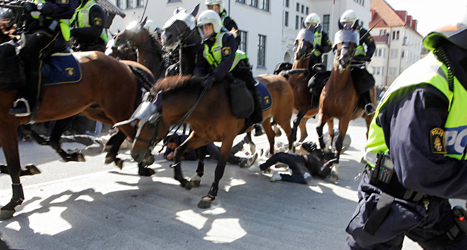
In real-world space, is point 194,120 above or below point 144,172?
above

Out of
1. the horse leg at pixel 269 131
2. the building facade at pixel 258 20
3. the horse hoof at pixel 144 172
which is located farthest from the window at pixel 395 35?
the horse hoof at pixel 144 172

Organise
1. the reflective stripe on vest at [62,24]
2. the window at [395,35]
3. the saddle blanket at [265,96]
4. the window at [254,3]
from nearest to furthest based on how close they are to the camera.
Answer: the reflective stripe on vest at [62,24]
the saddle blanket at [265,96]
the window at [254,3]
the window at [395,35]

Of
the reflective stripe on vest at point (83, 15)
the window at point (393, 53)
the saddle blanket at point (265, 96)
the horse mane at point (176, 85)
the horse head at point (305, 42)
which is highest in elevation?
the window at point (393, 53)

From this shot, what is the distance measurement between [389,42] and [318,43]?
5099cm

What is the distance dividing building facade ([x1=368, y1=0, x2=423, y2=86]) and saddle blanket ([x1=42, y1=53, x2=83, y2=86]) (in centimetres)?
5289

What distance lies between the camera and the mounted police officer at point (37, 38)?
3.72 metres

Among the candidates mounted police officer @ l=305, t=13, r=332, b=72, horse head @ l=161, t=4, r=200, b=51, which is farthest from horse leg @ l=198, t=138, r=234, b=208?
mounted police officer @ l=305, t=13, r=332, b=72

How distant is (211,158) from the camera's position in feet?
22.6

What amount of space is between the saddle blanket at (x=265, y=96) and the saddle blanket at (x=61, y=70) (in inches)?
107

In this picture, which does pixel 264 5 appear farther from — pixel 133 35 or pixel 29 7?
pixel 29 7

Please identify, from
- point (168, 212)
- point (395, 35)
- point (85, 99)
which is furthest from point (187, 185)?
point (395, 35)

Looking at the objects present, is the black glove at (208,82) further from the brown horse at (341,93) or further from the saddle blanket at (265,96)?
the brown horse at (341,93)

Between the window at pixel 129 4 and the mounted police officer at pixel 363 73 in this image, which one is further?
the window at pixel 129 4

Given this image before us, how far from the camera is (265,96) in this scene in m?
5.47
